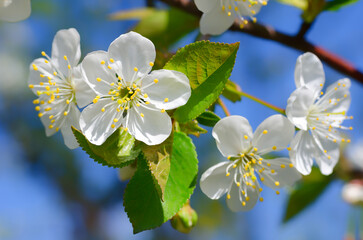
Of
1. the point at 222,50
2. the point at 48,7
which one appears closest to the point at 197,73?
the point at 222,50

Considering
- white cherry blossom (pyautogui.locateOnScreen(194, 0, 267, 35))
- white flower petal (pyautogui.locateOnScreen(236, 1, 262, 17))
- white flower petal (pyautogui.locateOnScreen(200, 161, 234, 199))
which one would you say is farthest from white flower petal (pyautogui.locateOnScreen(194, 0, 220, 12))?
white flower petal (pyautogui.locateOnScreen(200, 161, 234, 199))

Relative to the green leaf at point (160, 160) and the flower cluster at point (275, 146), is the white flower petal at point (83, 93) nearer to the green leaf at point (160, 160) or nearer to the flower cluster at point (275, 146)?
the green leaf at point (160, 160)

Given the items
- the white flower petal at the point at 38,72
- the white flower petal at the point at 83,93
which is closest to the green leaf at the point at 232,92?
the white flower petal at the point at 83,93

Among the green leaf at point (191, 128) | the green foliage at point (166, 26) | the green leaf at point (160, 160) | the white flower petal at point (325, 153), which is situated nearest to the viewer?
the green leaf at point (160, 160)

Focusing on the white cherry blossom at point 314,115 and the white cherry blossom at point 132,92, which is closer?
the white cherry blossom at point 132,92

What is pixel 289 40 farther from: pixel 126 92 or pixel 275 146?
pixel 126 92

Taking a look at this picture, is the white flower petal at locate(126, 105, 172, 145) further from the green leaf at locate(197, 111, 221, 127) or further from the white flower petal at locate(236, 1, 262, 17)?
the white flower petal at locate(236, 1, 262, 17)

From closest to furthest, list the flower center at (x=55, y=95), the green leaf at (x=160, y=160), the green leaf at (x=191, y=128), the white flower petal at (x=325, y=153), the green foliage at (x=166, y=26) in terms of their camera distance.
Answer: the green leaf at (x=160, y=160)
the green leaf at (x=191, y=128)
the flower center at (x=55, y=95)
the white flower petal at (x=325, y=153)
the green foliage at (x=166, y=26)
